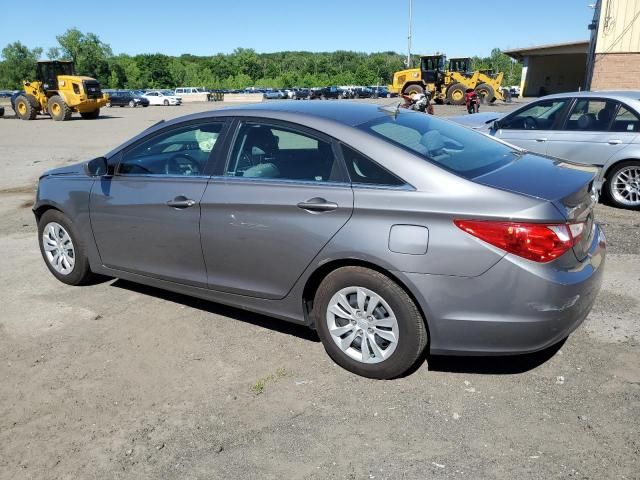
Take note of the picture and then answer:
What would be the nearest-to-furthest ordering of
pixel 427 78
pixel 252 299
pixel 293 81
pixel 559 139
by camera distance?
pixel 252 299 → pixel 559 139 → pixel 427 78 → pixel 293 81

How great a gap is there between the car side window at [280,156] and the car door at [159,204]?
0.76 feet

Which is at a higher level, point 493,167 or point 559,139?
point 493,167

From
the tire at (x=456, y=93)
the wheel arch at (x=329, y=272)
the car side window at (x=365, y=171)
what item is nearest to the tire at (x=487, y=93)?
the tire at (x=456, y=93)

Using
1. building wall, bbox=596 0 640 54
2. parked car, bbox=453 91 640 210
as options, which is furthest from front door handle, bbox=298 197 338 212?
building wall, bbox=596 0 640 54

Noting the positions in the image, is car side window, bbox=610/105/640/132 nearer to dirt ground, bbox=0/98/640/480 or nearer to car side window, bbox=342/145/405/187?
dirt ground, bbox=0/98/640/480

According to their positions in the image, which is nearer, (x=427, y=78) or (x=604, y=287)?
(x=604, y=287)

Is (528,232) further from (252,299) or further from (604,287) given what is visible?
(604,287)

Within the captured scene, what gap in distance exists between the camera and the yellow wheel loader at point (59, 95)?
29.1m

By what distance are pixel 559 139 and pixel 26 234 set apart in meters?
7.25

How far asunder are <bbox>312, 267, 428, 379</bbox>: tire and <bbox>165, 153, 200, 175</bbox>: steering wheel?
→ 1.39m

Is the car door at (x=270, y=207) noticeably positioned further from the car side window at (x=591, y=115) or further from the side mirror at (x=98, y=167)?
the car side window at (x=591, y=115)

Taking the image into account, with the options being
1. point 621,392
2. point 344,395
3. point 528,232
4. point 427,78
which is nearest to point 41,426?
point 344,395

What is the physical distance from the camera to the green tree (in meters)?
103

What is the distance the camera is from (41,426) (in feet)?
10.3
